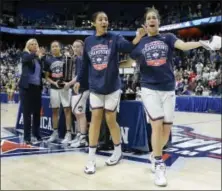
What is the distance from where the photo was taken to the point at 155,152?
2.76 meters

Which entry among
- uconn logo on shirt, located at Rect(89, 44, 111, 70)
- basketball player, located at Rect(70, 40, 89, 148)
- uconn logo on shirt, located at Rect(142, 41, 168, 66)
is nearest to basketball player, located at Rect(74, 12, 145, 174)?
uconn logo on shirt, located at Rect(89, 44, 111, 70)

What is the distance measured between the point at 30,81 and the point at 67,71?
1.48 ft

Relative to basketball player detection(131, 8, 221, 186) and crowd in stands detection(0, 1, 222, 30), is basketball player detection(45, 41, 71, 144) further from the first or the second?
crowd in stands detection(0, 1, 222, 30)

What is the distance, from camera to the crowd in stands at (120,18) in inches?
782

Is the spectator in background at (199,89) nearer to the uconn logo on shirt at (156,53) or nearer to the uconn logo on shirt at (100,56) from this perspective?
the uconn logo on shirt at (100,56)

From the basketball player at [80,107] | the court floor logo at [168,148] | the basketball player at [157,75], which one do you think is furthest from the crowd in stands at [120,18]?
the basketball player at [157,75]

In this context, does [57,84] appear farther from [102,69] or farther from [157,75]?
[157,75]

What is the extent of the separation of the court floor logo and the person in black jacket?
0.27 meters

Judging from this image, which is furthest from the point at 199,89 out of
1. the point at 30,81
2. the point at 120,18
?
the point at 120,18

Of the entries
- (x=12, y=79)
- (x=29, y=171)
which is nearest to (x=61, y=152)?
(x=29, y=171)

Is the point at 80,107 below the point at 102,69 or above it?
below

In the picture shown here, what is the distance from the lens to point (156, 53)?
105 inches

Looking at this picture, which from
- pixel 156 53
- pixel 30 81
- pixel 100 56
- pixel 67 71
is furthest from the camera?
pixel 67 71

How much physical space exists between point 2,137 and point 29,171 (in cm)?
212
